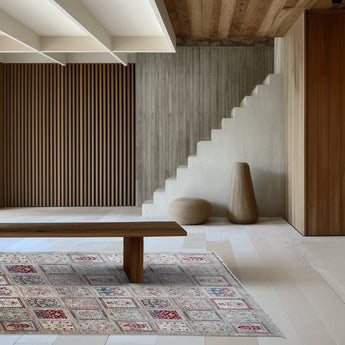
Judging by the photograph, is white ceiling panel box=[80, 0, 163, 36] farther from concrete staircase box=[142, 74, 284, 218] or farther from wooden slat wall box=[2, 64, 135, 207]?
wooden slat wall box=[2, 64, 135, 207]

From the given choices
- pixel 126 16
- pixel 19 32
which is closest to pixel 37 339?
pixel 126 16

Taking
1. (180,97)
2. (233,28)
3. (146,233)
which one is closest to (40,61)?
(180,97)

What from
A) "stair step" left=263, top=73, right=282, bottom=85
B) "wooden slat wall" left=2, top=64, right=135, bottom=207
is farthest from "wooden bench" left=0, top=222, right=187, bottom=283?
"wooden slat wall" left=2, top=64, right=135, bottom=207

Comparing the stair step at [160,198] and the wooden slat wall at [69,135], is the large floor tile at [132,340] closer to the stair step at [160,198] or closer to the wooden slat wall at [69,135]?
the stair step at [160,198]

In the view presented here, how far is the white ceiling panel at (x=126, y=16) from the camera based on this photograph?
212 inches

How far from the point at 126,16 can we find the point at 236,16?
55.7 inches

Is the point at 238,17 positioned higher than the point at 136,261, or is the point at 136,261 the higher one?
the point at 238,17

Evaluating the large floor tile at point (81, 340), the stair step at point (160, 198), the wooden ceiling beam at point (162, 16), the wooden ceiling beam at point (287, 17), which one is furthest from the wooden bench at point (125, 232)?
Answer: the stair step at point (160, 198)

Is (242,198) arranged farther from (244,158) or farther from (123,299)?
(123,299)

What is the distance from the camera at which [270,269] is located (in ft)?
13.8

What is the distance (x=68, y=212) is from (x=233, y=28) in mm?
4162

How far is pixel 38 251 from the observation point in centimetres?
495

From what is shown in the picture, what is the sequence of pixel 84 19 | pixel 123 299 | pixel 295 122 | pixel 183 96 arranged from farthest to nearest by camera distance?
pixel 183 96 < pixel 295 122 < pixel 84 19 < pixel 123 299

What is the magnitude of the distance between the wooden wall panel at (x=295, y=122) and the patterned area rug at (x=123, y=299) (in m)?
2.19
